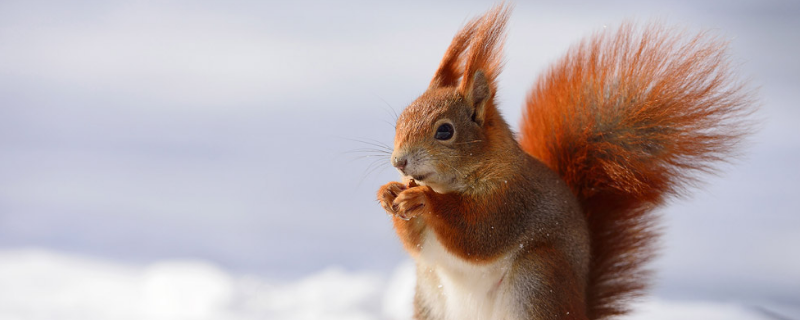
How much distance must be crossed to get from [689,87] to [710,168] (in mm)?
186

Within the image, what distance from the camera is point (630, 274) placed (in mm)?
1689

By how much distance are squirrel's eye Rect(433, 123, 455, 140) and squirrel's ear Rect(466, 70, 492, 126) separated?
0.23ft

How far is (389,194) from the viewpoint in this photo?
138cm

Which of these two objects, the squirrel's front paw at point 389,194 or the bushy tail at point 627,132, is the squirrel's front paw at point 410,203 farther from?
the bushy tail at point 627,132

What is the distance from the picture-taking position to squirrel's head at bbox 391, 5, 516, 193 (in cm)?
136

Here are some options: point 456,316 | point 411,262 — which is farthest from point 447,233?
point 411,262

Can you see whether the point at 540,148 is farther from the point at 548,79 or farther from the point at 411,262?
the point at 411,262

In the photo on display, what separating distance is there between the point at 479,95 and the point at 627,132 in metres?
0.37

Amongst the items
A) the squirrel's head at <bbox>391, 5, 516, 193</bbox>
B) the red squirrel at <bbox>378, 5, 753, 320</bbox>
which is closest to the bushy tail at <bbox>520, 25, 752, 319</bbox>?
the red squirrel at <bbox>378, 5, 753, 320</bbox>

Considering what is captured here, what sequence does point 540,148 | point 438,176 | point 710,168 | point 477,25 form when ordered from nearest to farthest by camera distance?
point 438,176
point 477,25
point 710,168
point 540,148

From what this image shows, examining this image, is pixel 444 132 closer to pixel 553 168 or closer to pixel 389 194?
pixel 389 194

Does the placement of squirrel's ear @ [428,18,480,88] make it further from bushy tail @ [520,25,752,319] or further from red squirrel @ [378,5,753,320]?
bushy tail @ [520,25,752,319]

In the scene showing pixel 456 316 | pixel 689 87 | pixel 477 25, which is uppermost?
A: pixel 477 25

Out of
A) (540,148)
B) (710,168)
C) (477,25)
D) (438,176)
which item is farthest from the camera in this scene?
(540,148)
